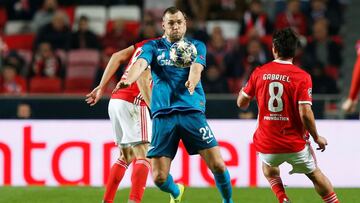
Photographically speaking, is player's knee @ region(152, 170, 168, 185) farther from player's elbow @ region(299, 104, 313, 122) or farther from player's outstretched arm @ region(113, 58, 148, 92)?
player's elbow @ region(299, 104, 313, 122)

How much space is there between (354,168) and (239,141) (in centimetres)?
141

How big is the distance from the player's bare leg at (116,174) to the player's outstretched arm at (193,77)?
4.91 ft

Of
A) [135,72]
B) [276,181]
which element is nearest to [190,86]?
[135,72]

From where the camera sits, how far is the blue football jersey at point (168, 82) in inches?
324

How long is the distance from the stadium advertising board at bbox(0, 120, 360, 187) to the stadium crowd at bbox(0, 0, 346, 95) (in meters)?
2.97

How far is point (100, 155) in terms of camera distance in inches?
477

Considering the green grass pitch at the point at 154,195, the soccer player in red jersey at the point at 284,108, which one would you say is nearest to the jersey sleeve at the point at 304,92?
the soccer player in red jersey at the point at 284,108

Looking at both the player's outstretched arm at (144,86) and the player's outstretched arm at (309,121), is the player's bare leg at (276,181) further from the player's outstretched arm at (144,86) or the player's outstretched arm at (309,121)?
the player's outstretched arm at (144,86)

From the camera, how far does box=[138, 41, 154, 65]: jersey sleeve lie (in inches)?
318

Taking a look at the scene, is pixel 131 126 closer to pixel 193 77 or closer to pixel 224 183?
pixel 224 183

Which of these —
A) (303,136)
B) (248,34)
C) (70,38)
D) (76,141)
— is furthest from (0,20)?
(303,136)

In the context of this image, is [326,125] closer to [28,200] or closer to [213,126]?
[213,126]

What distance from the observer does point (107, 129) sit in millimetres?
12234

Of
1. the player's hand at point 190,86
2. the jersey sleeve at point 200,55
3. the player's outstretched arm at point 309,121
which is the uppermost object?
the jersey sleeve at point 200,55
